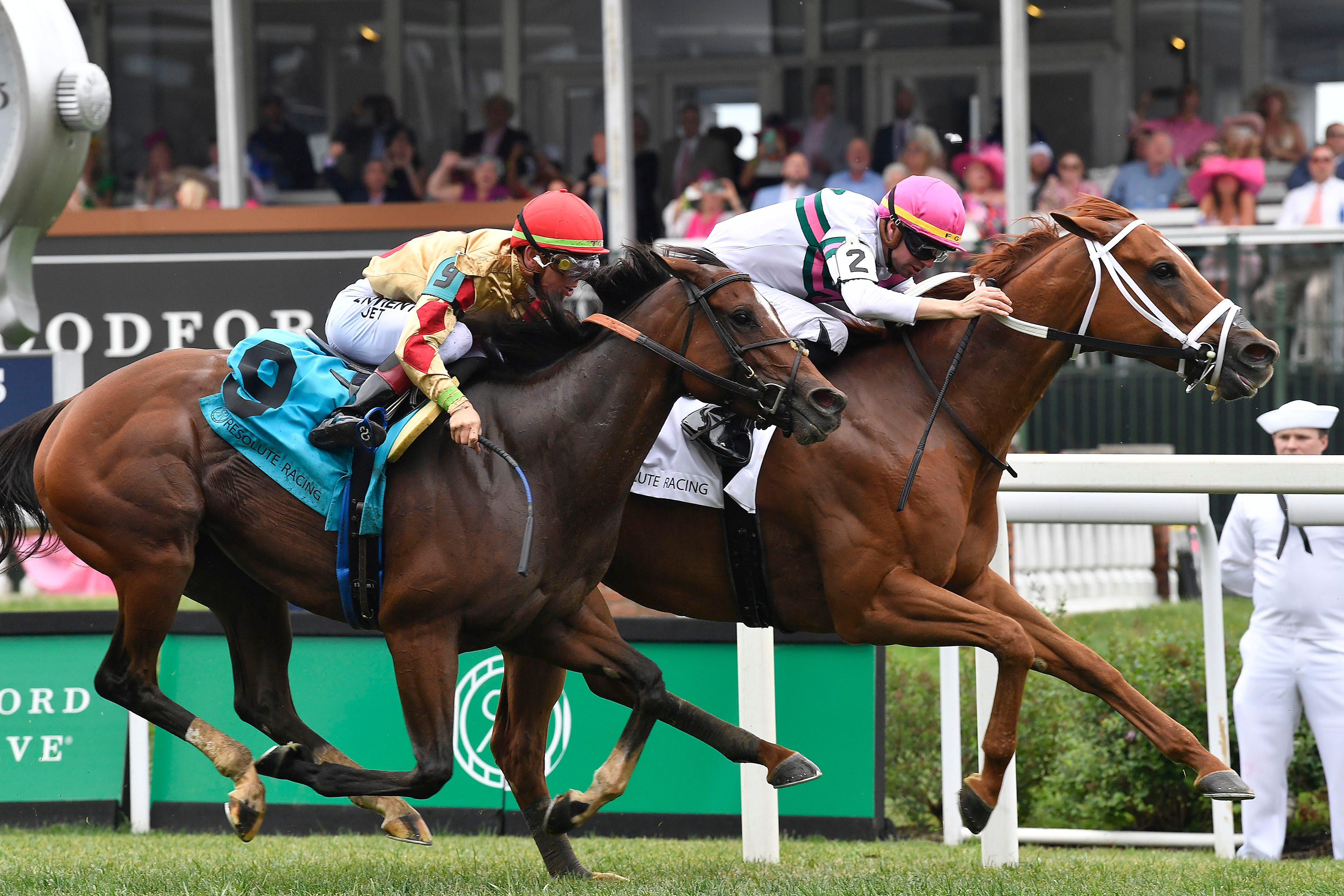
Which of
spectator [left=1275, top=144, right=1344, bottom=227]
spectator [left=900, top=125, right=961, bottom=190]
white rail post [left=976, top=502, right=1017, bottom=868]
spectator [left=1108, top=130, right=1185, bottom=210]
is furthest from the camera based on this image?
spectator [left=900, top=125, right=961, bottom=190]

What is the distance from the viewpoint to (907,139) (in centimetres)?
1312

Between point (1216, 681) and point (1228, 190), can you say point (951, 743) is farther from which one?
point (1228, 190)

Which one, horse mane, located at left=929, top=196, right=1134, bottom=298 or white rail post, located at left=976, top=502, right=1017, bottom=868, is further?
white rail post, located at left=976, top=502, right=1017, bottom=868

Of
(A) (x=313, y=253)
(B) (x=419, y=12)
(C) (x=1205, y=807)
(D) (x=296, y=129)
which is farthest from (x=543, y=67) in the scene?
(C) (x=1205, y=807)

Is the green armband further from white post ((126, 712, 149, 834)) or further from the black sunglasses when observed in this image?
white post ((126, 712, 149, 834))

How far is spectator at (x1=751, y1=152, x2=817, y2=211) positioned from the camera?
1196cm

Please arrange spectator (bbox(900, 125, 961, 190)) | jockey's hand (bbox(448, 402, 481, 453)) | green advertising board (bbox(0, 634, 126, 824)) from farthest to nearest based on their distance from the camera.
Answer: spectator (bbox(900, 125, 961, 190)) → green advertising board (bbox(0, 634, 126, 824)) → jockey's hand (bbox(448, 402, 481, 453))

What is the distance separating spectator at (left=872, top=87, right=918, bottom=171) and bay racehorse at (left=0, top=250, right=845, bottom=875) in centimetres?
859

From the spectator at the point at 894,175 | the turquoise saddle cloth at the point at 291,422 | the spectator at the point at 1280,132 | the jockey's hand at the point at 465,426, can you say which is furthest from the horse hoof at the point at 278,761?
the spectator at the point at 1280,132

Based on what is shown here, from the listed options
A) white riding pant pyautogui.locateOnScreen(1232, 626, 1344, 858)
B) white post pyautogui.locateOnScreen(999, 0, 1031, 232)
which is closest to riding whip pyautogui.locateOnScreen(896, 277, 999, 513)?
white riding pant pyautogui.locateOnScreen(1232, 626, 1344, 858)

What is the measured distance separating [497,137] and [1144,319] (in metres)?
9.92

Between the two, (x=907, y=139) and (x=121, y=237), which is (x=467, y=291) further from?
(x=907, y=139)

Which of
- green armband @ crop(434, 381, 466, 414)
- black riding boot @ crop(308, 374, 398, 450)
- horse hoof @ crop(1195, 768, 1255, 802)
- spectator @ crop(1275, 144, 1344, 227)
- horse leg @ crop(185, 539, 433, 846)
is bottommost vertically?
horse hoof @ crop(1195, 768, 1255, 802)

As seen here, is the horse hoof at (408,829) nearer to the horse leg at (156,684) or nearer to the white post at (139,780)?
the horse leg at (156,684)
